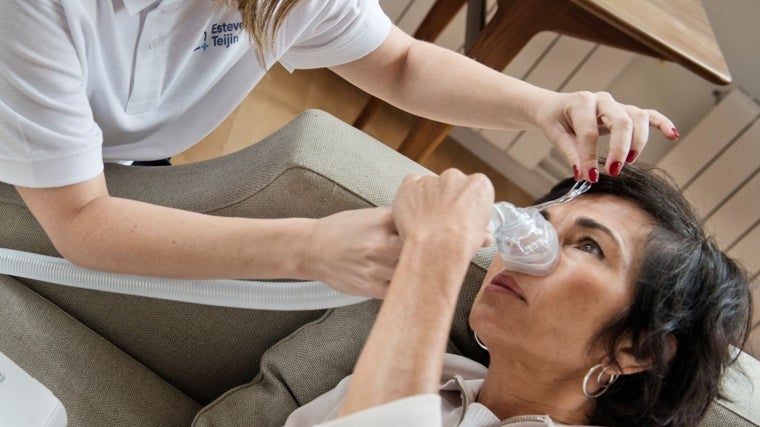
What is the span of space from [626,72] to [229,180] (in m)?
1.59

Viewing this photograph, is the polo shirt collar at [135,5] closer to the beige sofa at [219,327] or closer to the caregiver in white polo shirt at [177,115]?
the caregiver in white polo shirt at [177,115]

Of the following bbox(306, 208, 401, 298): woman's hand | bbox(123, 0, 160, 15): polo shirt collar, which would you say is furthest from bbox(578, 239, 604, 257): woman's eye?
bbox(123, 0, 160, 15): polo shirt collar

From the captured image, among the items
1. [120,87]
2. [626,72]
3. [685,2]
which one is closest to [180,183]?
[120,87]

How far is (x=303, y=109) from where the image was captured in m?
2.41

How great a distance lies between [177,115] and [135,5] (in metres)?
0.25

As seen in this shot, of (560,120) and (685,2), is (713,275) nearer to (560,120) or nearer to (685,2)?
(560,120)

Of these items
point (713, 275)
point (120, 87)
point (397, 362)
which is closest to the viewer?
point (397, 362)

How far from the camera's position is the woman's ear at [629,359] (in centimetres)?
105

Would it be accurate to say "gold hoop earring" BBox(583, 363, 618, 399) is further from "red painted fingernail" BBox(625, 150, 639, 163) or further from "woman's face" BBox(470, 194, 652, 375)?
"red painted fingernail" BBox(625, 150, 639, 163)

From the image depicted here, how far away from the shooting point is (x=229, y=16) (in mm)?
998

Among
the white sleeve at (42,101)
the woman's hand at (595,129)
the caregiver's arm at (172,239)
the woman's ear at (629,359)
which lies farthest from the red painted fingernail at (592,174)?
the white sleeve at (42,101)

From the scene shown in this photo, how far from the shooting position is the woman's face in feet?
3.40

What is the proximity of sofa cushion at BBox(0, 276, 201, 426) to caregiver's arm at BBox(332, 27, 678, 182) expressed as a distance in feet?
2.25

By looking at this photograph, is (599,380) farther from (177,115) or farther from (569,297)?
(177,115)
